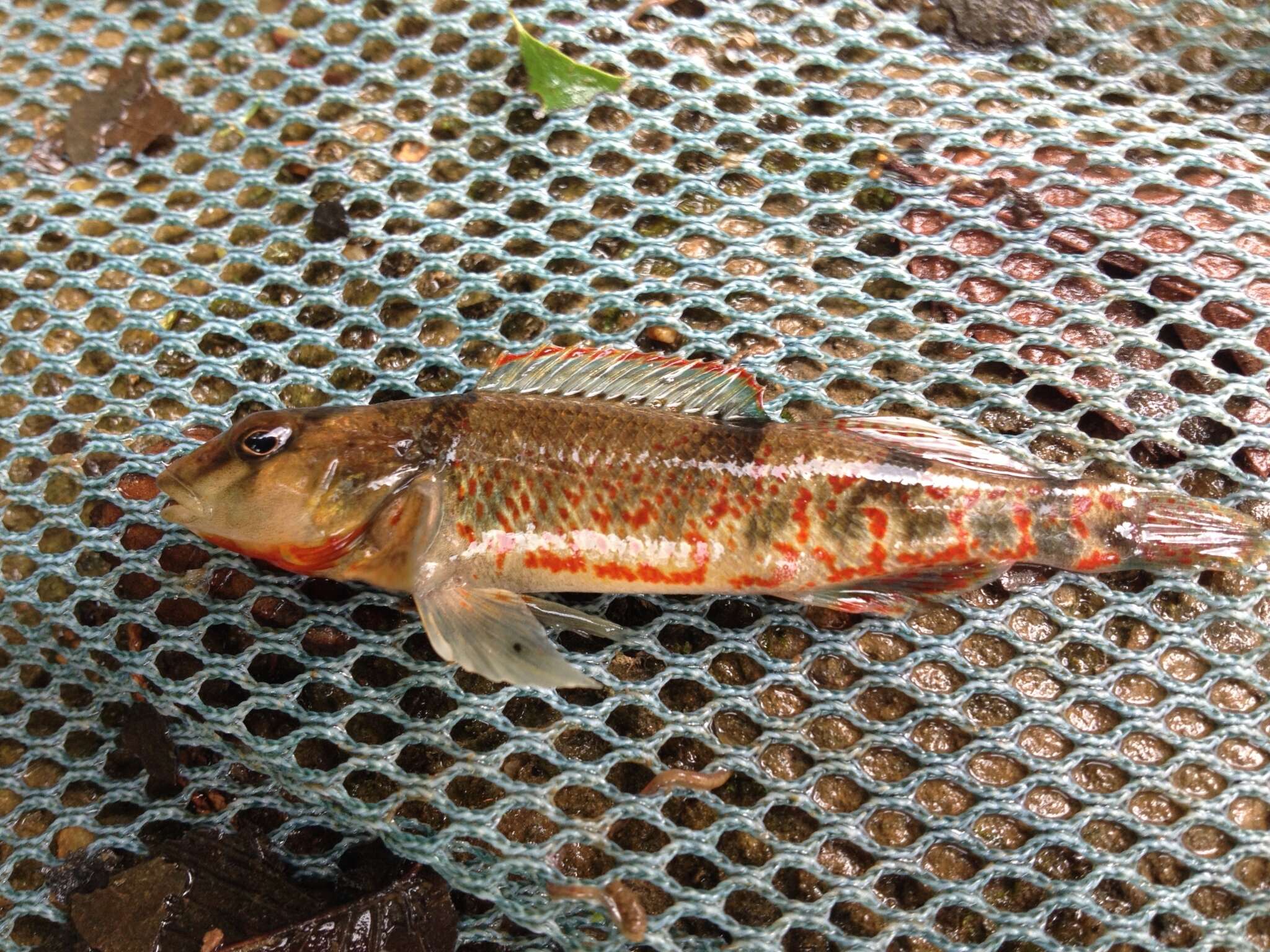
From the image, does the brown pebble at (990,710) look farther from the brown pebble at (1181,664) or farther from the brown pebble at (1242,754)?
the brown pebble at (1242,754)

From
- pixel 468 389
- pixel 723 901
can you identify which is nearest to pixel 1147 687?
pixel 723 901

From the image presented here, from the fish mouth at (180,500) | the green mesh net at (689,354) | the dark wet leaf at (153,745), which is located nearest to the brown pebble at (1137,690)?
the green mesh net at (689,354)

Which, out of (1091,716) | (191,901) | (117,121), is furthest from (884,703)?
(117,121)

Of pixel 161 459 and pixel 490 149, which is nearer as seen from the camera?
pixel 161 459

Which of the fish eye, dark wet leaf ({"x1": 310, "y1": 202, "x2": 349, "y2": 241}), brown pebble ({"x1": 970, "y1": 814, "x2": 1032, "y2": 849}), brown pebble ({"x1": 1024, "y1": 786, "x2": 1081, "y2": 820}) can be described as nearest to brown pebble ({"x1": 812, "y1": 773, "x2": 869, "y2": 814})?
brown pebble ({"x1": 970, "y1": 814, "x2": 1032, "y2": 849})

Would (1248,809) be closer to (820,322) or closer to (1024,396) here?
(1024,396)
